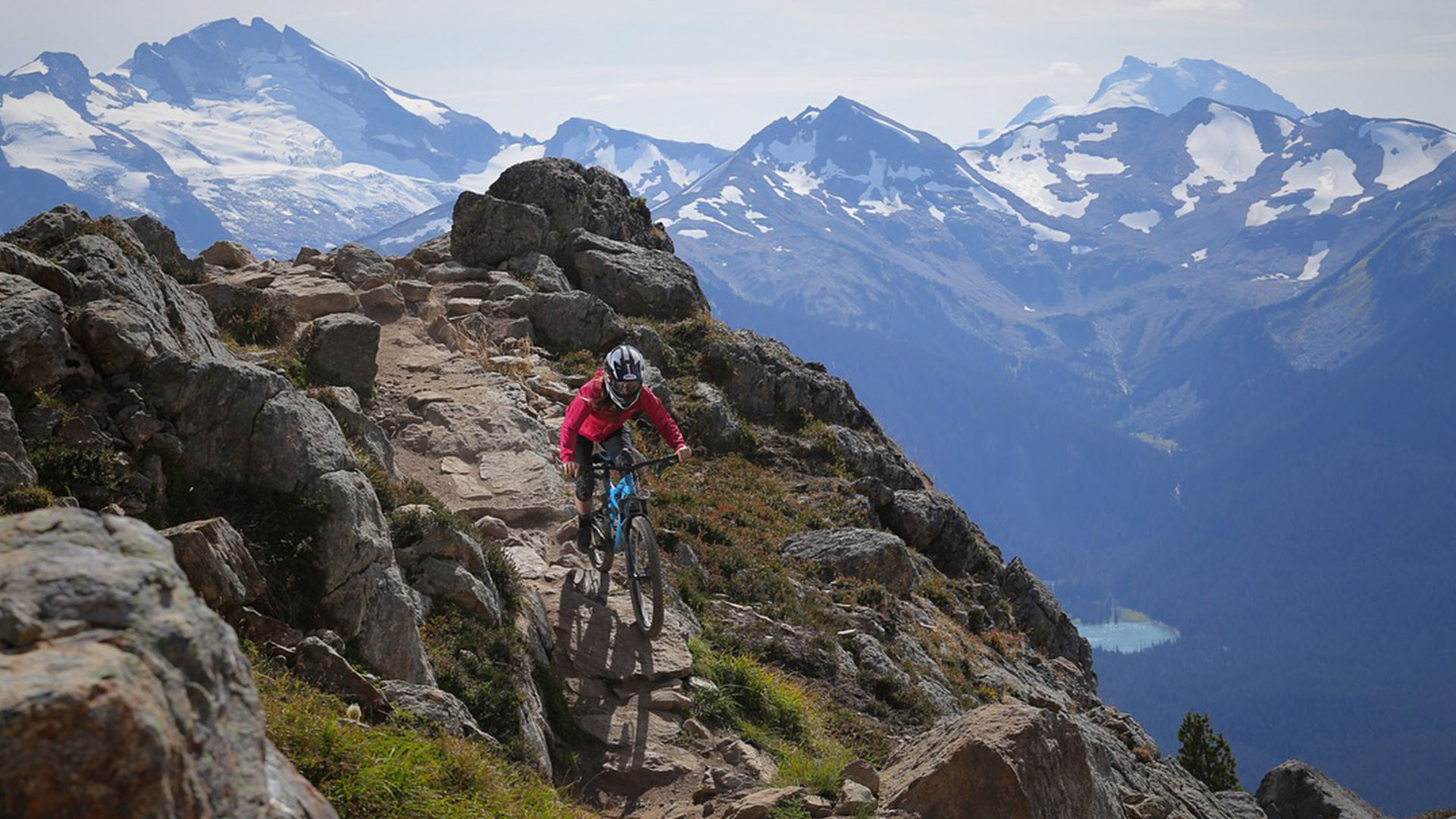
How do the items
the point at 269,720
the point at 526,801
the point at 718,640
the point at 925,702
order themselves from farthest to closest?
the point at 925,702
the point at 718,640
the point at 526,801
the point at 269,720

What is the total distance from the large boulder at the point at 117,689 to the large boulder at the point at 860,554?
18.6 meters

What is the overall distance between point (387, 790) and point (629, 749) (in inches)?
194

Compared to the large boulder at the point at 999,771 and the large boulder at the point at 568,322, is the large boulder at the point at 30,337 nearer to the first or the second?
the large boulder at the point at 999,771

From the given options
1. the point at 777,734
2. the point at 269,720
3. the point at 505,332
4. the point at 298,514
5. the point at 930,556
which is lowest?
the point at 269,720

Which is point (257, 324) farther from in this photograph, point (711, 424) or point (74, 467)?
point (74, 467)

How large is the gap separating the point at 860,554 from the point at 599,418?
1076cm

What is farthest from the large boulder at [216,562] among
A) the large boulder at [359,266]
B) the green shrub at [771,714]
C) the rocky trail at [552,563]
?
the large boulder at [359,266]

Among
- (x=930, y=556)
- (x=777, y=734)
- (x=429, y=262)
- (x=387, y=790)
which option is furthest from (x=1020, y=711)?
(x=429, y=262)

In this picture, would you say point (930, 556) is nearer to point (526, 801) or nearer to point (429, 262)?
point (429, 262)

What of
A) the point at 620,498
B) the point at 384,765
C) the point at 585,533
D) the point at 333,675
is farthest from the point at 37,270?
the point at 384,765

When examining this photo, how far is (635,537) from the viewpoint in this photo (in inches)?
549

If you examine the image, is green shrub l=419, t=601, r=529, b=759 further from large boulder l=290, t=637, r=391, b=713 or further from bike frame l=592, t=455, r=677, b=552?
bike frame l=592, t=455, r=677, b=552

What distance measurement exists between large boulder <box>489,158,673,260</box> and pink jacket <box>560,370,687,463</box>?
21.1m

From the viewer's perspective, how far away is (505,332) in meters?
28.4
